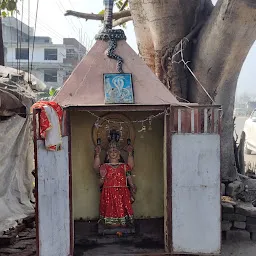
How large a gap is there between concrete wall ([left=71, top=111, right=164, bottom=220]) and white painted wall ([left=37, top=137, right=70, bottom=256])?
144 centimetres

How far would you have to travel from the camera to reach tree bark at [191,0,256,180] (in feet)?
22.3

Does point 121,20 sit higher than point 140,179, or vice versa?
point 121,20

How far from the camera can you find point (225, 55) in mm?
7254

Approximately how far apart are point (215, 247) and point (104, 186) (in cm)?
193

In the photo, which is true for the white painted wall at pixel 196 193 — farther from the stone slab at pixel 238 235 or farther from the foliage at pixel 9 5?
the foliage at pixel 9 5

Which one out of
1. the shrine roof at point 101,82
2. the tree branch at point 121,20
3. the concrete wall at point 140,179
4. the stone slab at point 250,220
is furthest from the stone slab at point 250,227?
the tree branch at point 121,20

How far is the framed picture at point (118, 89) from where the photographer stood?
555cm

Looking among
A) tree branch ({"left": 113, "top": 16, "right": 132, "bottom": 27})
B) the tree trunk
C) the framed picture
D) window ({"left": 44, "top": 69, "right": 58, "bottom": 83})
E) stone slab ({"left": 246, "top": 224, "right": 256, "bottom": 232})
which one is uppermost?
window ({"left": 44, "top": 69, "right": 58, "bottom": 83})

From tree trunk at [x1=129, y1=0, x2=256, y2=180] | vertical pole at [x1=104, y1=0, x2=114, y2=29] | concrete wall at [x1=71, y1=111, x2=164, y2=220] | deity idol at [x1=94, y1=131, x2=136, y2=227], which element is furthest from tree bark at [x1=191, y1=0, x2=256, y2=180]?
deity idol at [x1=94, y1=131, x2=136, y2=227]

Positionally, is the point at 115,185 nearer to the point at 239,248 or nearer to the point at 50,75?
the point at 239,248

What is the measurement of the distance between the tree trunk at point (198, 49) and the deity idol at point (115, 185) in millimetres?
1866

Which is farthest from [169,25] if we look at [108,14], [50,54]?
[50,54]

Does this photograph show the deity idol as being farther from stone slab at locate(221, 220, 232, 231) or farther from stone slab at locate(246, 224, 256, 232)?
stone slab at locate(246, 224, 256, 232)

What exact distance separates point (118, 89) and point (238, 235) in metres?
3.37
